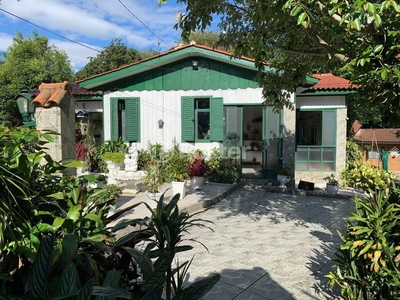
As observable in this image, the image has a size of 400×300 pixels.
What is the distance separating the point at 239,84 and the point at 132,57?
71.8 ft

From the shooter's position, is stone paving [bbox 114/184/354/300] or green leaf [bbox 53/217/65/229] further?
stone paving [bbox 114/184/354/300]

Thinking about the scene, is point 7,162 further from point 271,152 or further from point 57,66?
point 57,66

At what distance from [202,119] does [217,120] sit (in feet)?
2.13

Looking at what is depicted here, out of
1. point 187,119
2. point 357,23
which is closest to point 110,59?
point 187,119

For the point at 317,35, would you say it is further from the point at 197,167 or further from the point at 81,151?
the point at 81,151

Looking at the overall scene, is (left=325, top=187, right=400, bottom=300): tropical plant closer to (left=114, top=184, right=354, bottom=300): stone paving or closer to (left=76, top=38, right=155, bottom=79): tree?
(left=114, top=184, right=354, bottom=300): stone paving

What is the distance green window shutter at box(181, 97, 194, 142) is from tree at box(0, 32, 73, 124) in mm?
9131

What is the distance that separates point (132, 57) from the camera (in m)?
29.7

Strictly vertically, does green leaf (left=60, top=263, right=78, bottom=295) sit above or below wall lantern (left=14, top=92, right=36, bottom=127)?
below

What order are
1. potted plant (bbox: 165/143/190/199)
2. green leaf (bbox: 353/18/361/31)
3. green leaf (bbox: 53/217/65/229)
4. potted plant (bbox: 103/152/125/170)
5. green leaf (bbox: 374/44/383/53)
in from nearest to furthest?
green leaf (bbox: 53/217/65/229), green leaf (bbox: 353/18/361/31), green leaf (bbox: 374/44/383/53), potted plant (bbox: 165/143/190/199), potted plant (bbox: 103/152/125/170)

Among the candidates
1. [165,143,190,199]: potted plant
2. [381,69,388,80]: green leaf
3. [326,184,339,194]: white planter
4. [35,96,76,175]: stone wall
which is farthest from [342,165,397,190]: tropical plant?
[35,96,76,175]: stone wall

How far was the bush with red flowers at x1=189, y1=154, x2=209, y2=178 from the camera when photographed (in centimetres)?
930

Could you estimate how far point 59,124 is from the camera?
507cm

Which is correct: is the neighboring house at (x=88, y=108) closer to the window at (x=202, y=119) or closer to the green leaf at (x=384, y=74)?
the window at (x=202, y=119)
